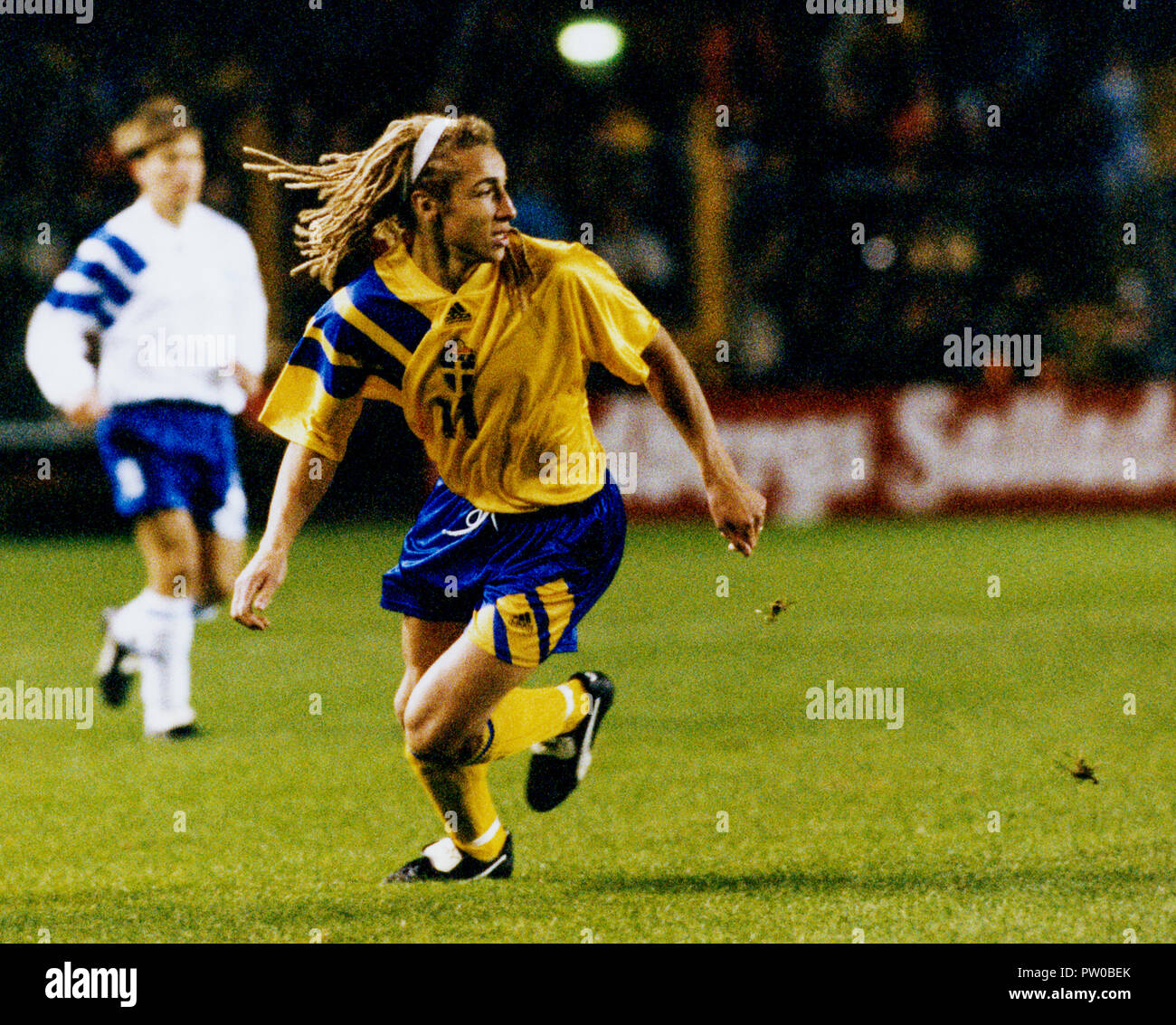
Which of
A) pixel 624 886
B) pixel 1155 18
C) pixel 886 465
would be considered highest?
pixel 1155 18

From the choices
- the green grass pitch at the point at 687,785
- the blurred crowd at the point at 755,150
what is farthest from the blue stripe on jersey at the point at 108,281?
the blurred crowd at the point at 755,150

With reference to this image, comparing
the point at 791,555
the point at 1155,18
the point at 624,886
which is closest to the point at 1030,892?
the point at 624,886

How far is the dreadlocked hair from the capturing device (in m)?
4.39

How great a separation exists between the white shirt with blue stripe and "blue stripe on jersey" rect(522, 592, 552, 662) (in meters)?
2.89

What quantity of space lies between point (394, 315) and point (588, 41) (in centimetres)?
1158

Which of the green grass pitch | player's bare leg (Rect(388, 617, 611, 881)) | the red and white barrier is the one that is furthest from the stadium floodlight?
player's bare leg (Rect(388, 617, 611, 881))

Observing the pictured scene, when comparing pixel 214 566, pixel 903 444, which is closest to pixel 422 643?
pixel 214 566

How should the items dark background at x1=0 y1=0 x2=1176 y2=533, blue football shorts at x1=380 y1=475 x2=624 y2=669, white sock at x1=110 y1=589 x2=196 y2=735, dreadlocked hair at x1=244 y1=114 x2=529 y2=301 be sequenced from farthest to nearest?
dark background at x1=0 y1=0 x2=1176 y2=533 → white sock at x1=110 y1=589 x2=196 y2=735 → blue football shorts at x1=380 y1=475 x2=624 y2=669 → dreadlocked hair at x1=244 y1=114 x2=529 y2=301

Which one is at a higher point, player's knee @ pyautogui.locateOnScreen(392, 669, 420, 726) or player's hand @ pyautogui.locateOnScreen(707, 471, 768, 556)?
player's hand @ pyautogui.locateOnScreen(707, 471, 768, 556)

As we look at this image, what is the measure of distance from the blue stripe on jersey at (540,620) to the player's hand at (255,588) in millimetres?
584

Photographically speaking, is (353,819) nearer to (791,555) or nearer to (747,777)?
(747,777)

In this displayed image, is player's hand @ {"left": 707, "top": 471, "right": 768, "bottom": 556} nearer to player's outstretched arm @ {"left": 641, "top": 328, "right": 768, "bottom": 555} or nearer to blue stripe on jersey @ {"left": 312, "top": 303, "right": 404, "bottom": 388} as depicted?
player's outstretched arm @ {"left": 641, "top": 328, "right": 768, "bottom": 555}

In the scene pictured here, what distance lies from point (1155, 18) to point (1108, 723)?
12.4 metres

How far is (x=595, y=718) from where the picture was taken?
5402 mm
